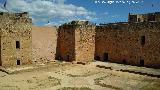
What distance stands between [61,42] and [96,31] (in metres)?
4.14

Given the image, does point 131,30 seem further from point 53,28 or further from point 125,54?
point 53,28

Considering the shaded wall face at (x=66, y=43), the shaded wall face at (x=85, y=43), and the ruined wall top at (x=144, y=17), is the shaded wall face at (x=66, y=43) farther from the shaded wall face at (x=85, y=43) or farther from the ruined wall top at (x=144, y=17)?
the ruined wall top at (x=144, y=17)

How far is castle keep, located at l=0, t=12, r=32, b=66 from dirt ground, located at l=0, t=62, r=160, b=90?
89.8 inches

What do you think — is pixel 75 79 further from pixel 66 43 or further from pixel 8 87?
pixel 66 43

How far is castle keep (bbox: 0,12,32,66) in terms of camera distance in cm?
2156

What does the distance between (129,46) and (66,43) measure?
6761 mm

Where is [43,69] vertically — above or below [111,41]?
below

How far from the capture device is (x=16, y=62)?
22469mm

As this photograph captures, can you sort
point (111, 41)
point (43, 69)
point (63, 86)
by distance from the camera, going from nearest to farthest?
point (63, 86)
point (43, 69)
point (111, 41)

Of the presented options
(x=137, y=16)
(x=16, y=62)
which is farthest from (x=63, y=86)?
(x=137, y=16)

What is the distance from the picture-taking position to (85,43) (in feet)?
84.5

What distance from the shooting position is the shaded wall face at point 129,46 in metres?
22.0

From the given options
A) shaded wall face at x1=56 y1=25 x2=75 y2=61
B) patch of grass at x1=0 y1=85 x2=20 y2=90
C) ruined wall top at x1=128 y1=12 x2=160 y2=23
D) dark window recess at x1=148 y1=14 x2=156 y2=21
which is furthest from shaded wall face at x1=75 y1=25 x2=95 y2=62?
patch of grass at x1=0 y1=85 x2=20 y2=90

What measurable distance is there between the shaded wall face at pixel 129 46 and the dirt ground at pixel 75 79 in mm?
2054
